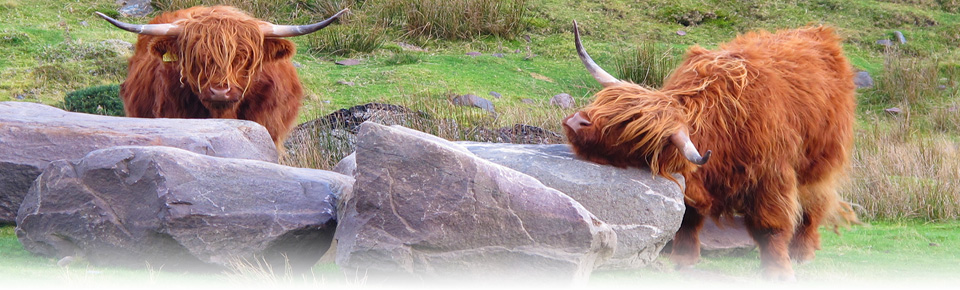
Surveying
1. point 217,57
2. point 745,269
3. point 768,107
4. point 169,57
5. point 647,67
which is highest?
point 768,107

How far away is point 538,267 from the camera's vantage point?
3.36m

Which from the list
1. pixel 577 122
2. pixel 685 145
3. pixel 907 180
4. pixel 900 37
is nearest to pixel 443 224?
pixel 577 122

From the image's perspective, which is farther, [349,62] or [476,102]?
[349,62]

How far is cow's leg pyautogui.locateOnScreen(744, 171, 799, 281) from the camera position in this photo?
4.13 m

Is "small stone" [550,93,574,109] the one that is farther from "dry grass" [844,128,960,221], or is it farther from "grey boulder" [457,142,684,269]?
"grey boulder" [457,142,684,269]

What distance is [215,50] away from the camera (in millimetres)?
5027

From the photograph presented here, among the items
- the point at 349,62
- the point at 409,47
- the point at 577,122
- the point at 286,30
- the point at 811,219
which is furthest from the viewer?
the point at 409,47

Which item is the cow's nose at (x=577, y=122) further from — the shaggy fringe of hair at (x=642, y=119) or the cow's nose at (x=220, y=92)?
the cow's nose at (x=220, y=92)

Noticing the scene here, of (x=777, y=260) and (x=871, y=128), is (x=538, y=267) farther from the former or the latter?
(x=871, y=128)

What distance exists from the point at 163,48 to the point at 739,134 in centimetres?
308

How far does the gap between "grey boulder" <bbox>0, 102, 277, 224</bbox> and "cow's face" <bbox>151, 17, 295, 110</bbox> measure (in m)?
0.40

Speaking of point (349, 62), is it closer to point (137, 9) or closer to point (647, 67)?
point (137, 9)

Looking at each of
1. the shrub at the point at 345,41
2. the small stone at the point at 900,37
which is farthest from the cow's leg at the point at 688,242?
A: the small stone at the point at 900,37

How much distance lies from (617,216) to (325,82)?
231 inches
